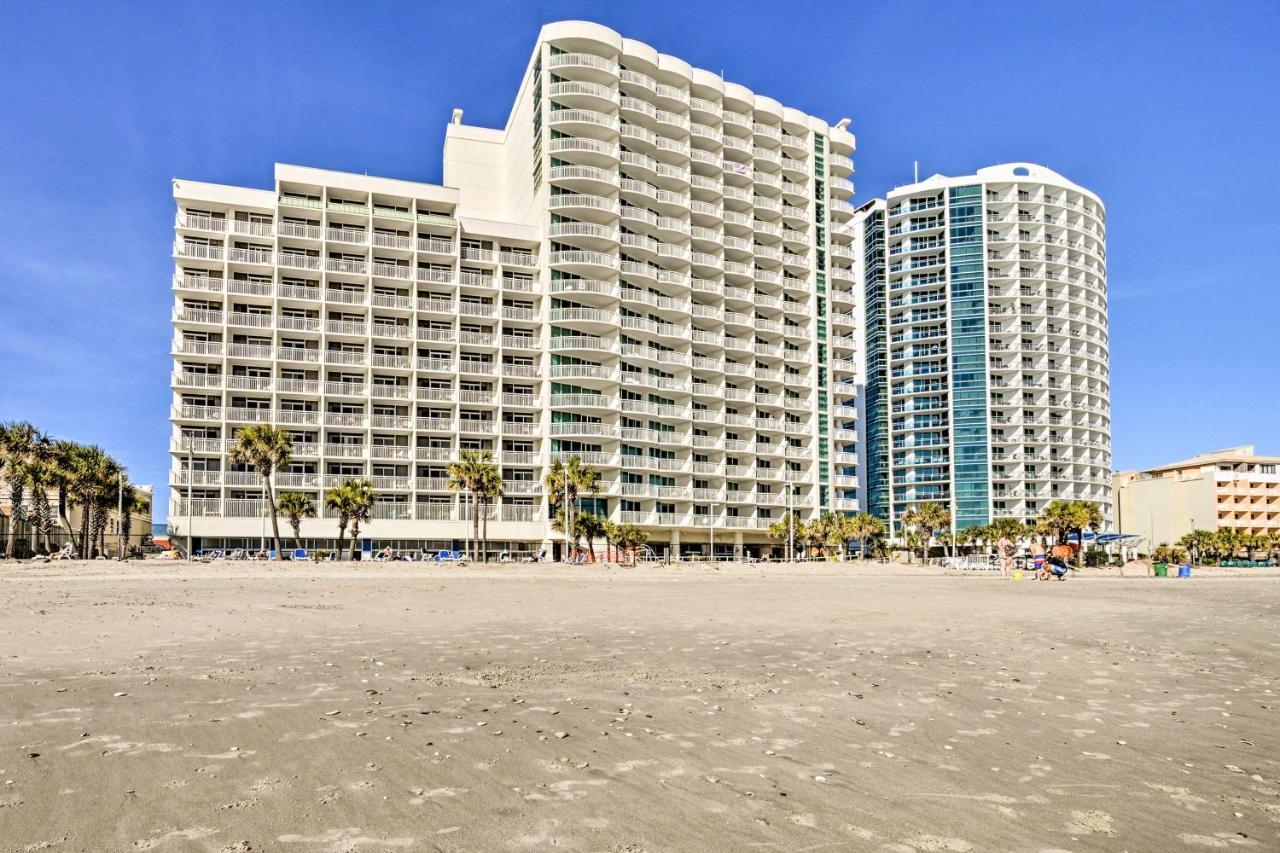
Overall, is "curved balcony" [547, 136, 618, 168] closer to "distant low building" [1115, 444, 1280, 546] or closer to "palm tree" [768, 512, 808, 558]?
"palm tree" [768, 512, 808, 558]

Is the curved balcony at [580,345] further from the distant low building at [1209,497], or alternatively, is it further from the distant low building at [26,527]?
the distant low building at [1209,497]

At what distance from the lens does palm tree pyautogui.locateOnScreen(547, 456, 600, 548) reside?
76812 millimetres

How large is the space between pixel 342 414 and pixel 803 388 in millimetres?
48990

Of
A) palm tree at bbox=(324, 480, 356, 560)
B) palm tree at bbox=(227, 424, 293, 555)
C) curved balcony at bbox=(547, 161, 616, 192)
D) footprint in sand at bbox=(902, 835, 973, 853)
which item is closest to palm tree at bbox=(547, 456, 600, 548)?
palm tree at bbox=(324, 480, 356, 560)

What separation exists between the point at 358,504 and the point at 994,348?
339 ft

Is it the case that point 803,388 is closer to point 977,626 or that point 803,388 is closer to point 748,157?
point 748,157

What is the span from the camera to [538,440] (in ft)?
286

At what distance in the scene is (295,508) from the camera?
75.3 metres

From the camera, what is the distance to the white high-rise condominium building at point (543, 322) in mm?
81375

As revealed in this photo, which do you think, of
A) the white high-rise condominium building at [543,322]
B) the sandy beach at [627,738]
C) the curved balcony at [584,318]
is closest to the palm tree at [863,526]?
the white high-rise condominium building at [543,322]

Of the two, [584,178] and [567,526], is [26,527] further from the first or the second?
[584,178]

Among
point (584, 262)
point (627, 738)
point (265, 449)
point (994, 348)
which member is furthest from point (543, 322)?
point (994, 348)

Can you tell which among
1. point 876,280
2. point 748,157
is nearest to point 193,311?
point 748,157

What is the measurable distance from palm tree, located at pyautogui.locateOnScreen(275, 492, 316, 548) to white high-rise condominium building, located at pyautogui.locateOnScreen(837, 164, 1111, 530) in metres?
94.4
